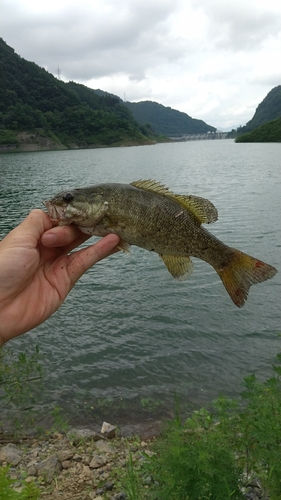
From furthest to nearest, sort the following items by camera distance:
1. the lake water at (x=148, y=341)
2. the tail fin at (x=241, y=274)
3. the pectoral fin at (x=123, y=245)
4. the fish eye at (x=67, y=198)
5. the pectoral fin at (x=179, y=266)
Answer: the lake water at (x=148, y=341) → the pectoral fin at (x=179, y=266) → the pectoral fin at (x=123, y=245) → the tail fin at (x=241, y=274) → the fish eye at (x=67, y=198)

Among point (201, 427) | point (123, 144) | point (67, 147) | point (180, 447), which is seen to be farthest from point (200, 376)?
point (123, 144)

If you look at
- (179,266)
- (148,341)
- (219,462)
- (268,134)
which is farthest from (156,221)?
(268,134)

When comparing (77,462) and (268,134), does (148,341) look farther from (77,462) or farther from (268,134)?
(268,134)

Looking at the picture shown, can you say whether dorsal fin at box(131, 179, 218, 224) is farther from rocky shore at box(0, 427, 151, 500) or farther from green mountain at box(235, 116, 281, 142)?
green mountain at box(235, 116, 281, 142)

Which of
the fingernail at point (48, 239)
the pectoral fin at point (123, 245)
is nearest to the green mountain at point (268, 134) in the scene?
the pectoral fin at point (123, 245)

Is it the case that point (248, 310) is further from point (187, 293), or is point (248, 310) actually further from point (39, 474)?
point (39, 474)

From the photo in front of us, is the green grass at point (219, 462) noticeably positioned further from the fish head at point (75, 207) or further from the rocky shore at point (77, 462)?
the fish head at point (75, 207)
